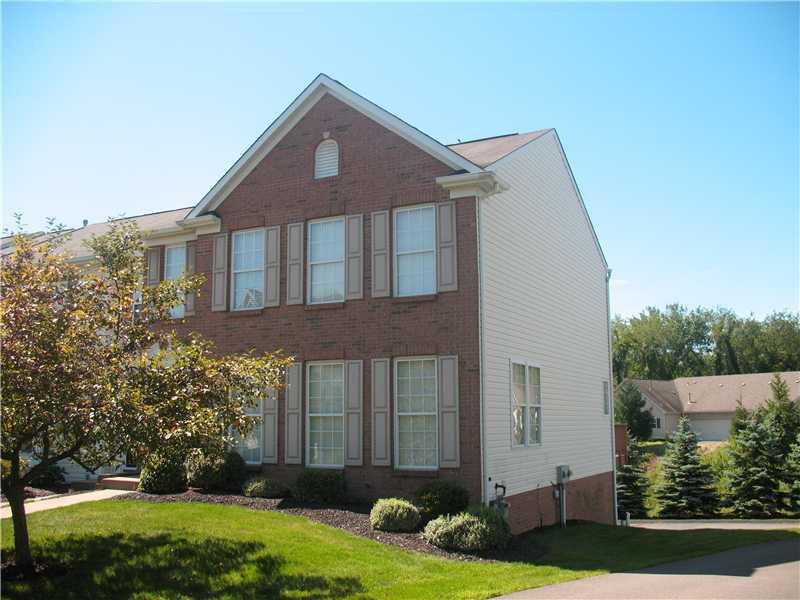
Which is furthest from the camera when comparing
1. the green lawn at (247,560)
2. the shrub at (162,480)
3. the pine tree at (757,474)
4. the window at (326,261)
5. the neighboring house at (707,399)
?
the neighboring house at (707,399)

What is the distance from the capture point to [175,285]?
42.5ft

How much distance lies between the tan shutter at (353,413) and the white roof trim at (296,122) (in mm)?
5115

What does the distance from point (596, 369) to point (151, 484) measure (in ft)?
47.6

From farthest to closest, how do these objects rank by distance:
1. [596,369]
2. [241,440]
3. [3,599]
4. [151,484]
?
[596,369] → [241,440] → [151,484] → [3,599]

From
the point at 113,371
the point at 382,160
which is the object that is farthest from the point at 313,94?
the point at 113,371

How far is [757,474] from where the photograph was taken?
32.2 m

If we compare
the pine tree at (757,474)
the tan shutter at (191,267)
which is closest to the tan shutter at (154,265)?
the tan shutter at (191,267)

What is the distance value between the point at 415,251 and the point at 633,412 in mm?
50755

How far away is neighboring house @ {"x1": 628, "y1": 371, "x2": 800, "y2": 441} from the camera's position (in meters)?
62.5

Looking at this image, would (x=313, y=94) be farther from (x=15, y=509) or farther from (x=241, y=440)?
(x=15, y=509)

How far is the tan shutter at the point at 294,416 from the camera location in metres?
17.8

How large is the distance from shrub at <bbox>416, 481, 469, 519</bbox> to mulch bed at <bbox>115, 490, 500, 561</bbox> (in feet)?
2.57

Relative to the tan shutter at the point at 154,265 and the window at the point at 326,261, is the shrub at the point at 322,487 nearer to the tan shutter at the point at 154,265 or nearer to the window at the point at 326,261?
the window at the point at 326,261

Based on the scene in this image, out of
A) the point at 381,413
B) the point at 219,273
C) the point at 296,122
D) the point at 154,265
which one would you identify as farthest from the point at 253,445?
the point at 296,122
